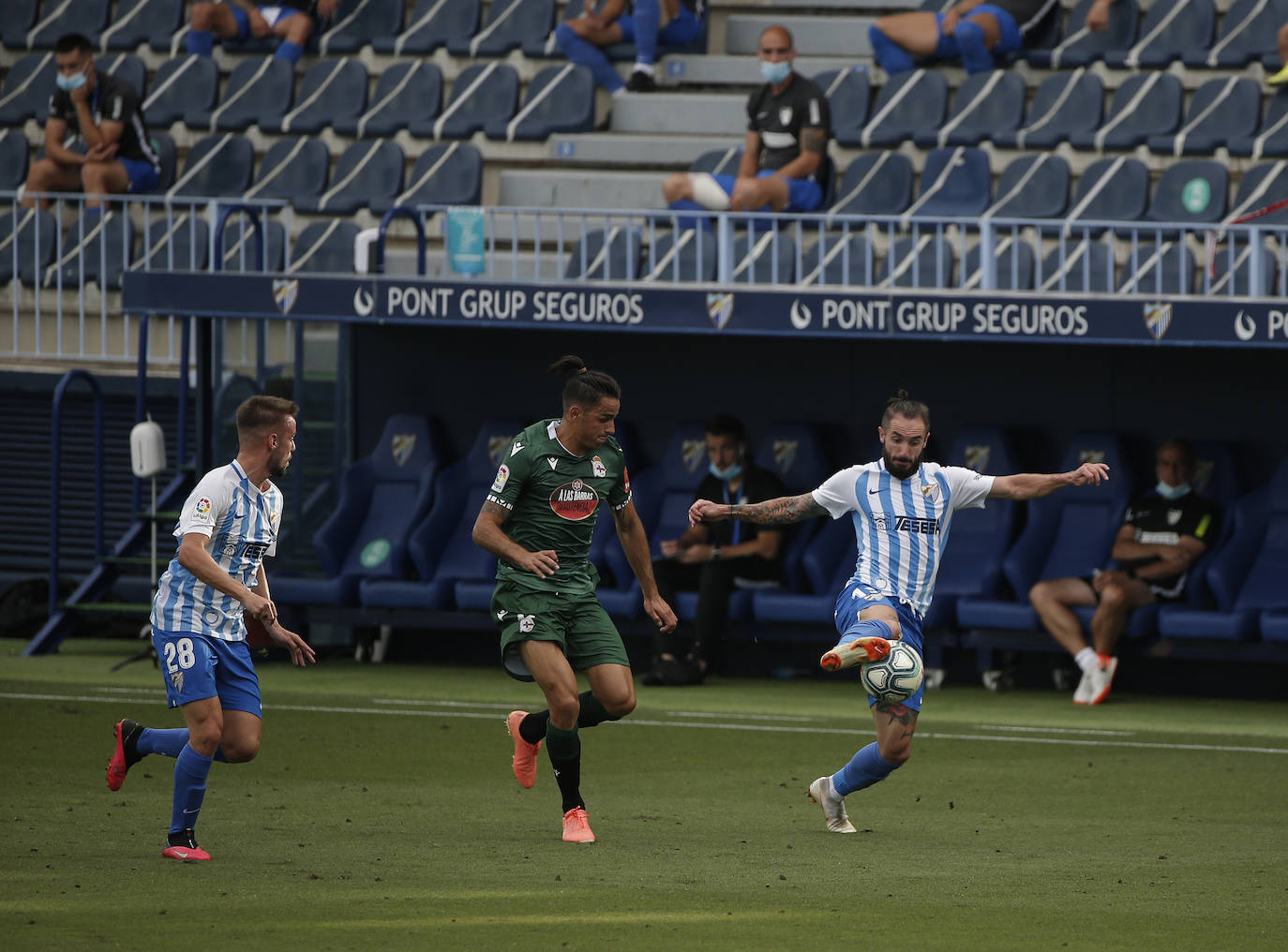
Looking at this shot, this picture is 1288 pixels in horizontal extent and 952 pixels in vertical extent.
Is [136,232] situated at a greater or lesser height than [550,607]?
greater

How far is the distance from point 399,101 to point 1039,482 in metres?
12.4

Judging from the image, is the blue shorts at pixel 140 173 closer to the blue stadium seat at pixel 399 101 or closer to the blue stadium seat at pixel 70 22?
the blue stadium seat at pixel 399 101

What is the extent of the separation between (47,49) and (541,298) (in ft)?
30.6

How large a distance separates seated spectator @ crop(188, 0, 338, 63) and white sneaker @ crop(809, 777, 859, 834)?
13.4 m

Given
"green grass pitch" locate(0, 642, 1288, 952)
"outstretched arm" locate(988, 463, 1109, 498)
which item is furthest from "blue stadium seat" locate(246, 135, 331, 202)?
"outstretched arm" locate(988, 463, 1109, 498)

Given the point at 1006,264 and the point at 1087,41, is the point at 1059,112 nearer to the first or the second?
the point at 1087,41

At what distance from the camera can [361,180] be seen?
19.0 meters

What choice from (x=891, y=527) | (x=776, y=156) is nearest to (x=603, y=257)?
(x=776, y=156)

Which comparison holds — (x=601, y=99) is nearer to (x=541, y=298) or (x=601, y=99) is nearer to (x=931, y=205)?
(x=931, y=205)

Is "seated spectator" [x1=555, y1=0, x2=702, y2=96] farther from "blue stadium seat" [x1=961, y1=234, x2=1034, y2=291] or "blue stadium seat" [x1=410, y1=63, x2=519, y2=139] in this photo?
"blue stadium seat" [x1=961, y1=234, x2=1034, y2=291]

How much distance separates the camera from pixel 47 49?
21438mm

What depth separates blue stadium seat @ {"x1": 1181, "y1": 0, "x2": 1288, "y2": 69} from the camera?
642 inches

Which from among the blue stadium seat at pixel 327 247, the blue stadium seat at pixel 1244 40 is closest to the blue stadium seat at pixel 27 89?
the blue stadium seat at pixel 327 247

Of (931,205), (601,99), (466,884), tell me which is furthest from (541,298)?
(466,884)
